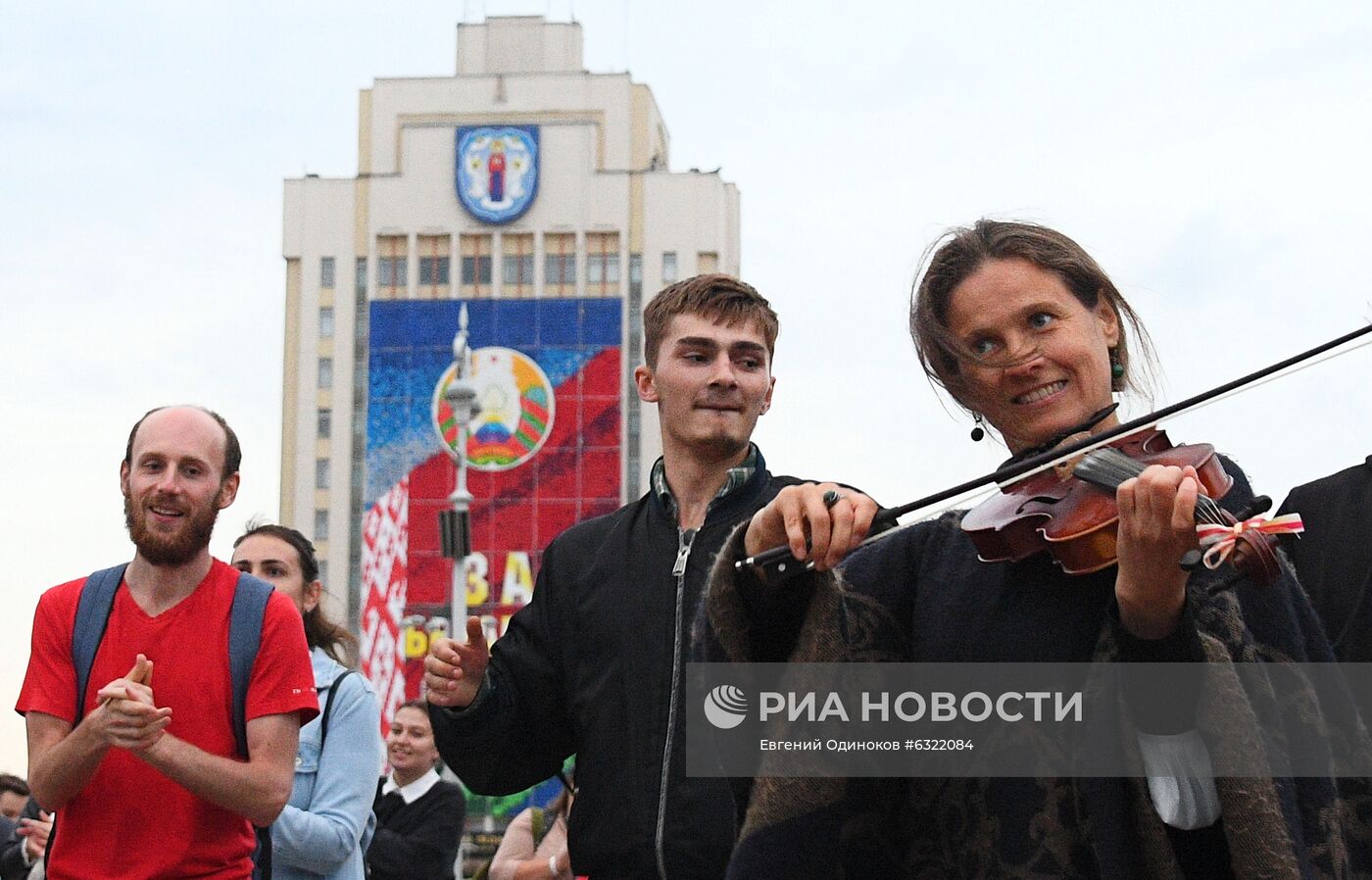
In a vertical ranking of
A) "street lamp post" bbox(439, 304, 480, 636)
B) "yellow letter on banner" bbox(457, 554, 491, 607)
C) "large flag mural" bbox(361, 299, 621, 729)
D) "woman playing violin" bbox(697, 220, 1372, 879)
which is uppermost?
"large flag mural" bbox(361, 299, 621, 729)

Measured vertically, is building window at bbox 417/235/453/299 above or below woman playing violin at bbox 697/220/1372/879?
above

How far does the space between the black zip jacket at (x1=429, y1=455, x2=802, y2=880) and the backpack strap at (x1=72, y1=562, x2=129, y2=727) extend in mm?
773

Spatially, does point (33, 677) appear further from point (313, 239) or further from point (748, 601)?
point (313, 239)

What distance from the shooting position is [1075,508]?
2.08 meters

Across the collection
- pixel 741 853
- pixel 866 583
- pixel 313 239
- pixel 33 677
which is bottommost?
pixel 741 853

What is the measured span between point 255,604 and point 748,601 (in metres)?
1.79

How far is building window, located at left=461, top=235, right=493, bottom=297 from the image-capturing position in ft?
180

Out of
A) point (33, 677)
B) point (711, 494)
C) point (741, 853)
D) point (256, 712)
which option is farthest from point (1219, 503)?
point (33, 677)

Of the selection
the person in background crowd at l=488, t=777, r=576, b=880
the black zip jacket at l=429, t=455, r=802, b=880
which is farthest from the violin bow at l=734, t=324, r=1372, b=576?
the person in background crowd at l=488, t=777, r=576, b=880

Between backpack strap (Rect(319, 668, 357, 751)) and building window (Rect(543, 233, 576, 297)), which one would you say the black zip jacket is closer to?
backpack strap (Rect(319, 668, 357, 751))

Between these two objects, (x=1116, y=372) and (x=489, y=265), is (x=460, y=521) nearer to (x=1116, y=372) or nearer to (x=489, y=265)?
(x=1116, y=372)

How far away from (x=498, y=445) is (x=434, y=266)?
6459 millimetres

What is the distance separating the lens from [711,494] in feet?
11.1

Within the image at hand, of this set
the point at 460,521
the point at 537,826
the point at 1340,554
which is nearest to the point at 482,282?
the point at 460,521
